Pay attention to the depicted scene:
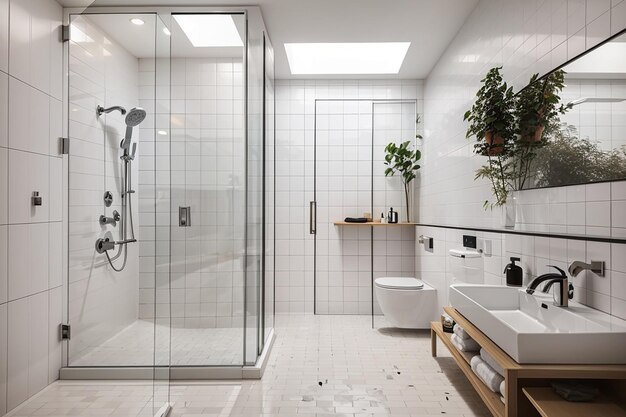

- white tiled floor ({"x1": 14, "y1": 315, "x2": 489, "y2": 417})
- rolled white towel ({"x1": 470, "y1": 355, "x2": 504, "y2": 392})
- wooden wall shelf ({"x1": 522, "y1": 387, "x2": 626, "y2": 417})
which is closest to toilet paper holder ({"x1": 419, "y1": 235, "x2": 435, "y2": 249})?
white tiled floor ({"x1": 14, "y1": 315, "x2": 489, "y2": 417})

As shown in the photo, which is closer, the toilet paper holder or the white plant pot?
the white plant pot

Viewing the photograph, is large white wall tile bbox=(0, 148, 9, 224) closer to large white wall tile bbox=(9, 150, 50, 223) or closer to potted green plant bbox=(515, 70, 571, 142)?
large white wall tile bbox=(9, 150, 50, 223)

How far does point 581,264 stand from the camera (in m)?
1.51

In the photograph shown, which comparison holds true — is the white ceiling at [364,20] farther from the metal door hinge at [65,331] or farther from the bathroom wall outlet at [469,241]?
the metal door hinge at [65,331]

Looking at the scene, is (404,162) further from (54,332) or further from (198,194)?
(54,332)

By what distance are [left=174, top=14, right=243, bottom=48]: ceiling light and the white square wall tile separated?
1.70m

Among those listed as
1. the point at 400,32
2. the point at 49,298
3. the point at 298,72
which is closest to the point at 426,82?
the point at 400,32

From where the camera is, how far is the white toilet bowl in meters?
3.29

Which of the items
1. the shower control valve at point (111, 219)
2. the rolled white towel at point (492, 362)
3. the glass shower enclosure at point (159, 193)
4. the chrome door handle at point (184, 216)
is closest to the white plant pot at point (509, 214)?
the rolled white towel at point (492, 362)

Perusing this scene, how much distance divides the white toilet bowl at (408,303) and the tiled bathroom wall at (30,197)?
240 centimetres

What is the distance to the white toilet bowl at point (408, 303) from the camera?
329 cm

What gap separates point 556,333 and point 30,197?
2210 millimetres

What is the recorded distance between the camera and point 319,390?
2.32 metres

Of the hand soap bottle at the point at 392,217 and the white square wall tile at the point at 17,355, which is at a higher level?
the hand soap bottle at the point at 392,217
